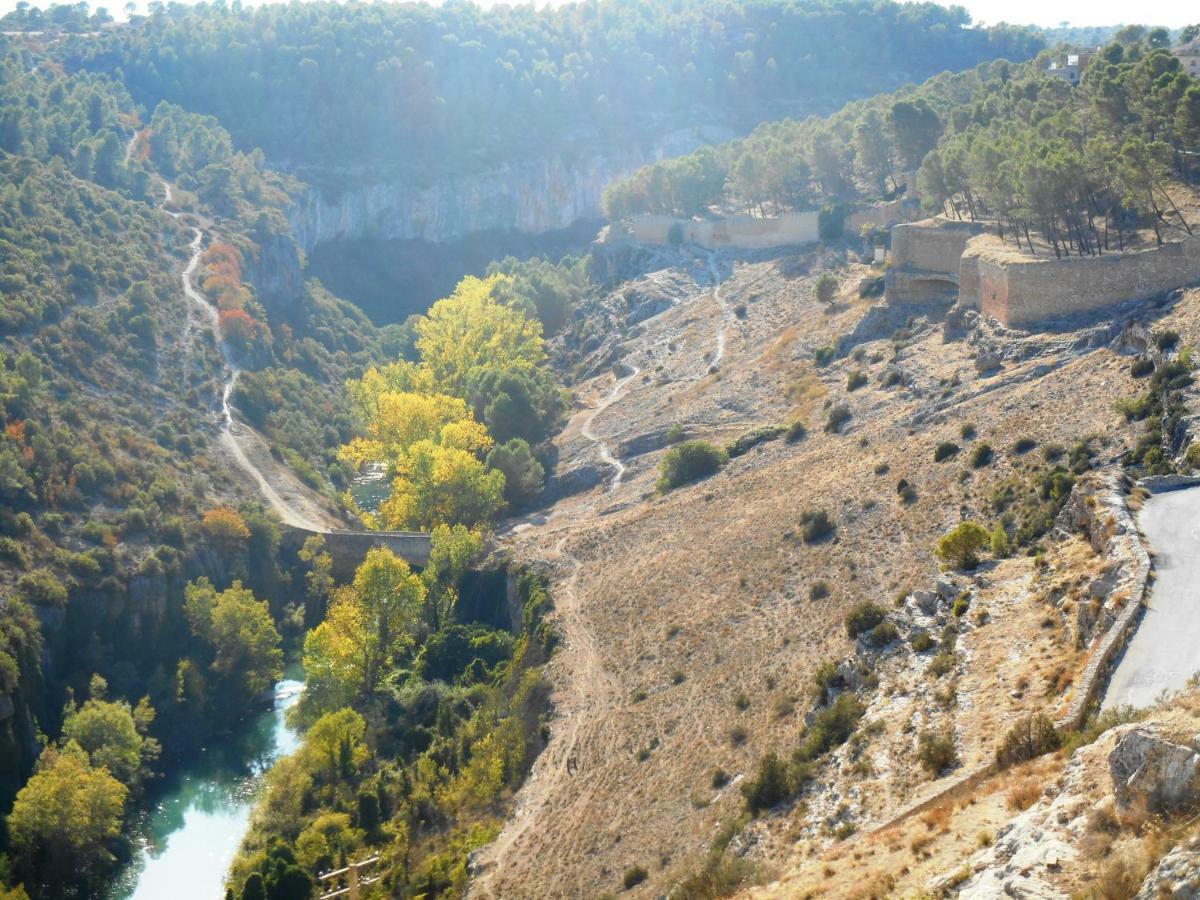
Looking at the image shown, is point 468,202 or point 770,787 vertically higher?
point 468,202

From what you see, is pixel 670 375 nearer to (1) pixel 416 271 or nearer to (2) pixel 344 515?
(2) pixel 344 515

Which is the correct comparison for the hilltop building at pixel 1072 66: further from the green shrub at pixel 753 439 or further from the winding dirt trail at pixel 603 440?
the green shrub at pixel 753 439

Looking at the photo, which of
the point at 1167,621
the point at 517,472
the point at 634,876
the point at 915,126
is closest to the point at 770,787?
the point at 634,876

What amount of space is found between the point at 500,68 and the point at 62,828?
122572mm

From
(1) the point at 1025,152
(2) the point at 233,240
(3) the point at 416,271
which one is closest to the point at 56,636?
(1) the point at 1025,152

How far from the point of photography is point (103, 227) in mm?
86875

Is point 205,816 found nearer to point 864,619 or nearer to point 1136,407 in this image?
point 864,619

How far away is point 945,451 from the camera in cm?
4022

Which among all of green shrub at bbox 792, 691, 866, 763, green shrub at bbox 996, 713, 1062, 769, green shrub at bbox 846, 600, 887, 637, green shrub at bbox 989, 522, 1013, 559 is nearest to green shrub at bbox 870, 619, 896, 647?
green shrub at bbox 846, 600, 887, 637

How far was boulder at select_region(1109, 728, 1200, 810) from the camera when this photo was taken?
14984 mm

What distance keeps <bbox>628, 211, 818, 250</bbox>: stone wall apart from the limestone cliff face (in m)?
37.2

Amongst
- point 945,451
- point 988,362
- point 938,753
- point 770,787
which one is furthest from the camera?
point 988,362

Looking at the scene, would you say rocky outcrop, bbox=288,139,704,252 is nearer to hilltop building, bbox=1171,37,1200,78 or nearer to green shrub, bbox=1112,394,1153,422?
hilltop building, bbox=1171,37,1200,78

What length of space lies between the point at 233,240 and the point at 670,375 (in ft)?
143
